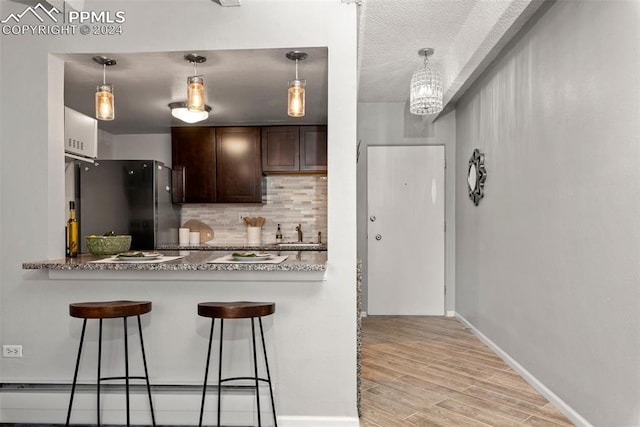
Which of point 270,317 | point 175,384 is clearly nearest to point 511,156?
point 270,317

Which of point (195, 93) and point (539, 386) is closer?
point (195, 93)

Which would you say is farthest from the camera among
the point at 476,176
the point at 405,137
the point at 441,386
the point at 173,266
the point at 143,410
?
the point at 405,137

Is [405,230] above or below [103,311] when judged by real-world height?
above

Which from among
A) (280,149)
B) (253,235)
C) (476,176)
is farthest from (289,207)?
(476,176)

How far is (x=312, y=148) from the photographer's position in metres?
4.89

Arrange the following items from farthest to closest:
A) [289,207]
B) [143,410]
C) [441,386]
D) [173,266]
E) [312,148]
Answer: [289,207] < [312,148] < [441,386] < [143,410] < [173,266]

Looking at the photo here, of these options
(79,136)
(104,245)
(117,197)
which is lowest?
(104,245)

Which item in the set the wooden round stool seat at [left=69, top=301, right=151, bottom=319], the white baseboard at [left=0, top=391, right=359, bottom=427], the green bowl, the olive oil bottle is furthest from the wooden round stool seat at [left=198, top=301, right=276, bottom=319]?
the olive oil bottle

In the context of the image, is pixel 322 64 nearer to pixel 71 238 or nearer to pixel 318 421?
pixel 71 238

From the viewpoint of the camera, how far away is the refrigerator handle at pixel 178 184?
4.95 meters

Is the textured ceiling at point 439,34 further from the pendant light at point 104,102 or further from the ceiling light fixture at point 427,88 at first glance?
the pendant light at point 104,102

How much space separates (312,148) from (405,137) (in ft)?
3.61

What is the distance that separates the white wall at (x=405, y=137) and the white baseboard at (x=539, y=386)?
3.76 feet

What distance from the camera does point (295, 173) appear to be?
5.05 m
